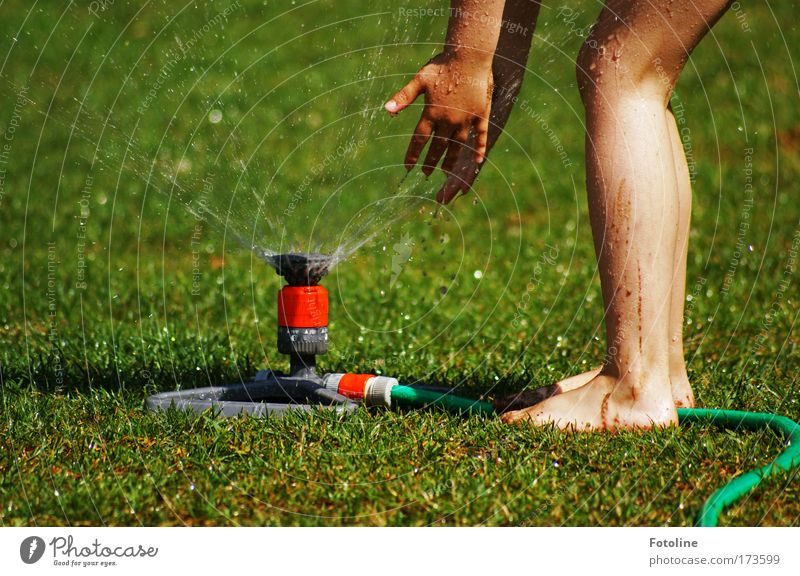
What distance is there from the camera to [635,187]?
102 inches

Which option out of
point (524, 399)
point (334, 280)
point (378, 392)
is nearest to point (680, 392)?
point (524, 399)

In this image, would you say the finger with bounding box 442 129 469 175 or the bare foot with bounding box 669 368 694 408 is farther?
the bare foot with bounding box 669 368 694 408

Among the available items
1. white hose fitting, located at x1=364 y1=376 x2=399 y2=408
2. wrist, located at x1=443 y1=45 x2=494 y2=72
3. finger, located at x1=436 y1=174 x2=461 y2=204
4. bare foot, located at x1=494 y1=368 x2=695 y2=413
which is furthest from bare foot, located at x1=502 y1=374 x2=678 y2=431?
wrist, located at x1=443 y1=45 x2=494 y2=72

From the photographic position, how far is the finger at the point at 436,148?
2.77 meters

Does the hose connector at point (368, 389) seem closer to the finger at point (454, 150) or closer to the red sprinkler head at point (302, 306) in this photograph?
the red sprinkler head at point (302, 306)

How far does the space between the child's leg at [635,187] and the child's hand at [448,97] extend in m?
0.27

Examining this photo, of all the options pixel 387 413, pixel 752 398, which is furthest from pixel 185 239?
pixel 752 398

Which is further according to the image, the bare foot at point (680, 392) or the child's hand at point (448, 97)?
the bare foot at point (680, 392)

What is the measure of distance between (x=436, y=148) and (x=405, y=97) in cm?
26

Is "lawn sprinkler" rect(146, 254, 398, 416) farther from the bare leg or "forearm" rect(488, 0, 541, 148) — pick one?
"forearm" rect(488, 0, 541, 148)

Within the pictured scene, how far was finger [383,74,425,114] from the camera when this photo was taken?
265 centimetres

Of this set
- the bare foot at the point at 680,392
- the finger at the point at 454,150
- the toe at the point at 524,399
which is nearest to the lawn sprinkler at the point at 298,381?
the toe at the point at 524,399

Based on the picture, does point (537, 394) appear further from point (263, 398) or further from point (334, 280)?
point (334, 280)

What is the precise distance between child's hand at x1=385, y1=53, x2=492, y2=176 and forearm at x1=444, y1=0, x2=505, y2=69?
0.02 m
